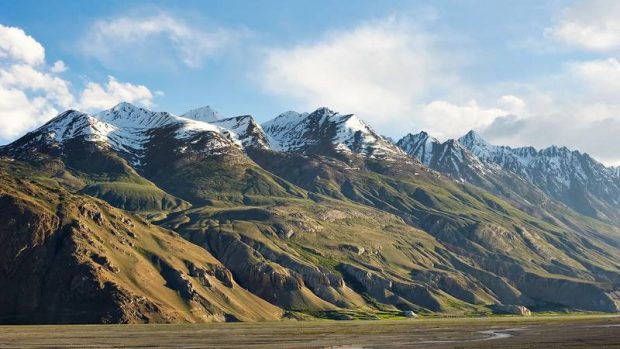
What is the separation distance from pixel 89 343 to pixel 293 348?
44.9 m

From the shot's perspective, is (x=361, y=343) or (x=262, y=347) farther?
(x=361, y=343)

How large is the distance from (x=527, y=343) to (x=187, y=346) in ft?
216

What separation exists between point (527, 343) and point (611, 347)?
20.4m

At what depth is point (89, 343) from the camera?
14088 centimetres

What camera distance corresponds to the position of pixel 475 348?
122188 mm

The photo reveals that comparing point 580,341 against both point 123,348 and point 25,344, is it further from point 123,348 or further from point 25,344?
point 25,344

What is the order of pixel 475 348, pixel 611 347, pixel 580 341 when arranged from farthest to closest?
pixel 580 341
pixel 475 348
pixel 611 347

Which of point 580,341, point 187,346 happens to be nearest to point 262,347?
point 187,346

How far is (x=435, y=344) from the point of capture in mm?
135250

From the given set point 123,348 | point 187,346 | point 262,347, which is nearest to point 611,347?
point 262,347

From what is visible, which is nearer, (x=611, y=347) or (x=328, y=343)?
(x=611, y=347)

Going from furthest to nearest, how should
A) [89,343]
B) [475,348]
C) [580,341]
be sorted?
1. [89,343]
2. [580,341]
3. [475,348]

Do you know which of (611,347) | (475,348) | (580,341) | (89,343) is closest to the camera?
(611,347)

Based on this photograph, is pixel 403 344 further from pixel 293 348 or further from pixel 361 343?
pixel 293 348
